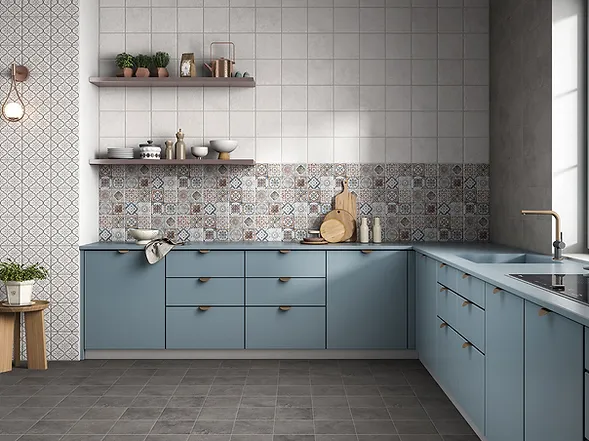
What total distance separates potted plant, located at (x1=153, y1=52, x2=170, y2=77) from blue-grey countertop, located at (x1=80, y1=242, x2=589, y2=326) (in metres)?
1.27

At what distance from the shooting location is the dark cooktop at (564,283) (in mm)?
2251

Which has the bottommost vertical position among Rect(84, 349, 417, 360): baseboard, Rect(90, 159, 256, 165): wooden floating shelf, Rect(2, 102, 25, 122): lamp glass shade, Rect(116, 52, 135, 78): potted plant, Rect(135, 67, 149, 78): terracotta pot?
Rect(84, 349, 417, 360): baseboard

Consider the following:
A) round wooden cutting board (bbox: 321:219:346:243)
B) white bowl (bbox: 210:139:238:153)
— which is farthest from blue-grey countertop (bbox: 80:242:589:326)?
white bowl (bbox: 210:139:238:153)

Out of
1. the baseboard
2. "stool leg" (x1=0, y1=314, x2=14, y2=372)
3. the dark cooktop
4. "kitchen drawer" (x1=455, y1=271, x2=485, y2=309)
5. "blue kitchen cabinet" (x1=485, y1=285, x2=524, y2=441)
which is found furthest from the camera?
the baseboard

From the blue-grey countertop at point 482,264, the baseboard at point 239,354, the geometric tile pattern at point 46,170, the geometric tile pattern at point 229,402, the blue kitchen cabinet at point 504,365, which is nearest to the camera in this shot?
the blue-grey countertop at point 482,264

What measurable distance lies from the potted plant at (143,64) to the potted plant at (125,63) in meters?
0.04

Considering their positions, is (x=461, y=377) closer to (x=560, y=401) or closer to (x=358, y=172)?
(x=560, y=401)

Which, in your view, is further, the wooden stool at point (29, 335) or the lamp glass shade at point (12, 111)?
the lamp glass shade at point (12, 111)

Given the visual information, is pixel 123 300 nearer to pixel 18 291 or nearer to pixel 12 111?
pixel 18 291

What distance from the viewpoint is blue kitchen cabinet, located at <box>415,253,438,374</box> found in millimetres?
3974

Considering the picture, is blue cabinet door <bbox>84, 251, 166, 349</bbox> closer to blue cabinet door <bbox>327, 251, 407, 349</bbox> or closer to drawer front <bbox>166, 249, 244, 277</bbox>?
drawer front <bbox>166, 249, 244, 277</bbox>

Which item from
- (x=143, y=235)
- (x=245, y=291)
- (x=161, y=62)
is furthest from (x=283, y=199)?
(x=161, y=62)

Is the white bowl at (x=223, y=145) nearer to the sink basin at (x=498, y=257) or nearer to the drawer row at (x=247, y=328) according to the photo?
the drawer row at (x=247, y=328)

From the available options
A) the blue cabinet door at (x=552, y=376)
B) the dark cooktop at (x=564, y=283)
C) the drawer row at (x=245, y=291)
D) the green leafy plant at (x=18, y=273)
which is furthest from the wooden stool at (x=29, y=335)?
the blue cabinet door at (x=552, y=376)
